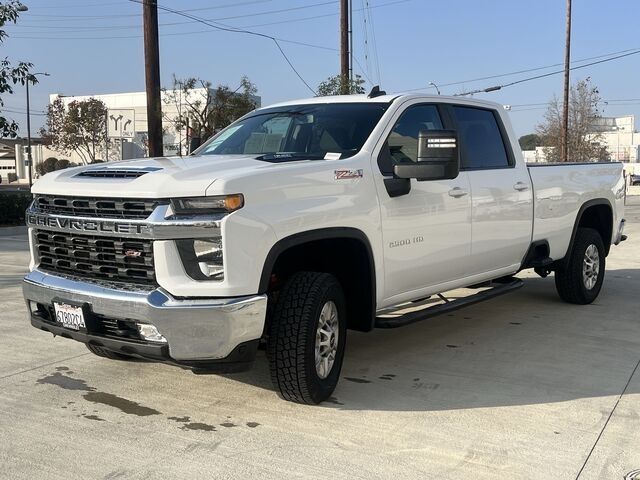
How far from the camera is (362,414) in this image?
4.23m

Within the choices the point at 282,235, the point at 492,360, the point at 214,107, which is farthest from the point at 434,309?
the point at 214,107

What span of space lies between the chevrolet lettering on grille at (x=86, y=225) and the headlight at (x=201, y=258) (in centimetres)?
24

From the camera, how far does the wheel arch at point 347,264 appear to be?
4355 millimetres

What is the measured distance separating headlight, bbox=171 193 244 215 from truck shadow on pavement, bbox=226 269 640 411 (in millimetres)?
1534

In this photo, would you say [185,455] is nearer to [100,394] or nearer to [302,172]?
[100,394]

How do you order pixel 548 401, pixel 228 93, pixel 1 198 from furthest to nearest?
pixel 228 93 → pixel 1 198 → pixel 548 401

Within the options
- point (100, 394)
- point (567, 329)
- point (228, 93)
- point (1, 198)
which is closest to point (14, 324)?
point (100, 394)

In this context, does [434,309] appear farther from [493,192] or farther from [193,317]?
[193,317]

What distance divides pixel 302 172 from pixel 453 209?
1.64m

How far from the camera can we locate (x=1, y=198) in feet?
51.1

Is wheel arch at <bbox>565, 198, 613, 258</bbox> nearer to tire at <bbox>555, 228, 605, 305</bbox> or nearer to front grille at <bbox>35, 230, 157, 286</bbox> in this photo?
tire at <bbox>555, 228, 605, 305</bbox>

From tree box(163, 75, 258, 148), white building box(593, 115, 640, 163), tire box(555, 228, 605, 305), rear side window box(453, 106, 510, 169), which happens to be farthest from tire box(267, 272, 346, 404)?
white building box(593, 115, 640, 163)

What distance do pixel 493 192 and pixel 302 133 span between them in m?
1.74

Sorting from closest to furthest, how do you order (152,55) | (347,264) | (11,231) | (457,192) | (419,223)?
(347,264)
(419,223)
(457,192)
(152,55)
(11,231)
